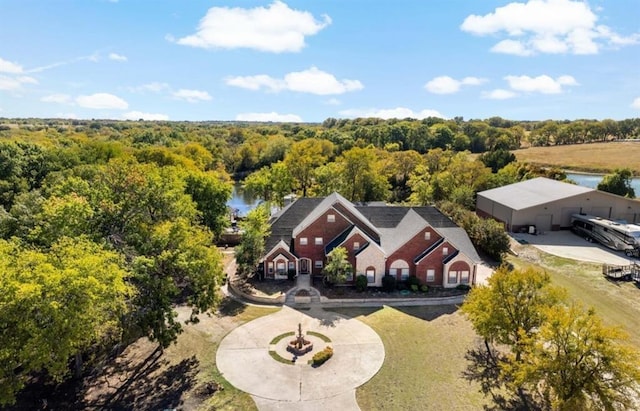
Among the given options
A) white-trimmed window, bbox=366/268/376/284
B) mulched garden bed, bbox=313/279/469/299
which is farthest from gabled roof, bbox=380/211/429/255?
mulched garden bed, bbox=313/279/469/299

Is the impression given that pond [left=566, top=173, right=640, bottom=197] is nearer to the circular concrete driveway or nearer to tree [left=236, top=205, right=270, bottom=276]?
tree [left=236, top=205, right=270, bottom=276]

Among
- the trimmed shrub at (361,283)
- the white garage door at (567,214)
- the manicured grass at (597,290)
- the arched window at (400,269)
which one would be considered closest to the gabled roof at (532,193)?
the white garage door at (567,214)

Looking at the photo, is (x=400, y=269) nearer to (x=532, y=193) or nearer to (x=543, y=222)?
(x=543, y=222)

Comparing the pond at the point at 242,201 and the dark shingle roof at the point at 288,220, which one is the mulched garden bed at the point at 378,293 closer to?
the dark shingle roof at the point at 288,220

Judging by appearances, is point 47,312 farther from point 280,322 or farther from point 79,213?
point 280,322

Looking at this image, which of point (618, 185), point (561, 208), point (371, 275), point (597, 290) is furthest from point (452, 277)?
point (618, 185)

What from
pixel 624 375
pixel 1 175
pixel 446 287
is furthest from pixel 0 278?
pixel 1 175
